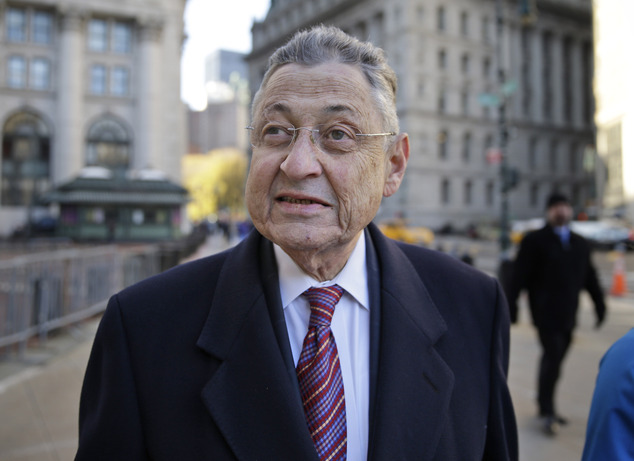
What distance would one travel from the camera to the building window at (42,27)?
152 ft

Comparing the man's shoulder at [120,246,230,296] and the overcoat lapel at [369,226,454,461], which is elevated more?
the man's shoulder at [120,246,230,296]

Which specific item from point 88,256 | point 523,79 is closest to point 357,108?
point 88,256

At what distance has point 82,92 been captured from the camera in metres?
46.4

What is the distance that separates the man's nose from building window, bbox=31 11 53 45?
5313cm

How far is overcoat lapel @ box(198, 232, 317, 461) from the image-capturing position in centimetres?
151

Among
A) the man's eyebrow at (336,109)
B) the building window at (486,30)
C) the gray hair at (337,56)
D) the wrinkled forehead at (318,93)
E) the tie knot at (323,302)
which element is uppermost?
the building window at (486,30)

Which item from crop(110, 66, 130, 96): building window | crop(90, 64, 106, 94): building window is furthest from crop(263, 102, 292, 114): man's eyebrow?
crop(90, 64, 106, 94): building window

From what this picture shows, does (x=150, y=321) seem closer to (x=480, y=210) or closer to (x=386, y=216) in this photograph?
(x=386, y=216)

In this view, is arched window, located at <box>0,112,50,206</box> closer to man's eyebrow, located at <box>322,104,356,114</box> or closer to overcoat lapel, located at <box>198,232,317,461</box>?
overcoat lapel, located at <box>198,232,317,461</box>

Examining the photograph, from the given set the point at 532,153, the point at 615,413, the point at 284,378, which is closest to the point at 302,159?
the point at 284,378

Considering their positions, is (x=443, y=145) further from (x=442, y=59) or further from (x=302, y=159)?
(x=302, y=159)

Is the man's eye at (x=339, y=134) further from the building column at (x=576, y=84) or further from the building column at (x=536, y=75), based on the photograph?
the building column at (x=576, y=84)

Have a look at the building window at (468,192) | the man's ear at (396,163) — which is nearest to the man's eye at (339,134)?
the man's ear at (396,163)

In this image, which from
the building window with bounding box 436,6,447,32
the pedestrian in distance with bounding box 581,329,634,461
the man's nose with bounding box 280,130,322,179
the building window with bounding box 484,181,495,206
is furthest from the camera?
the building window with bounding box 484,181,495,206
